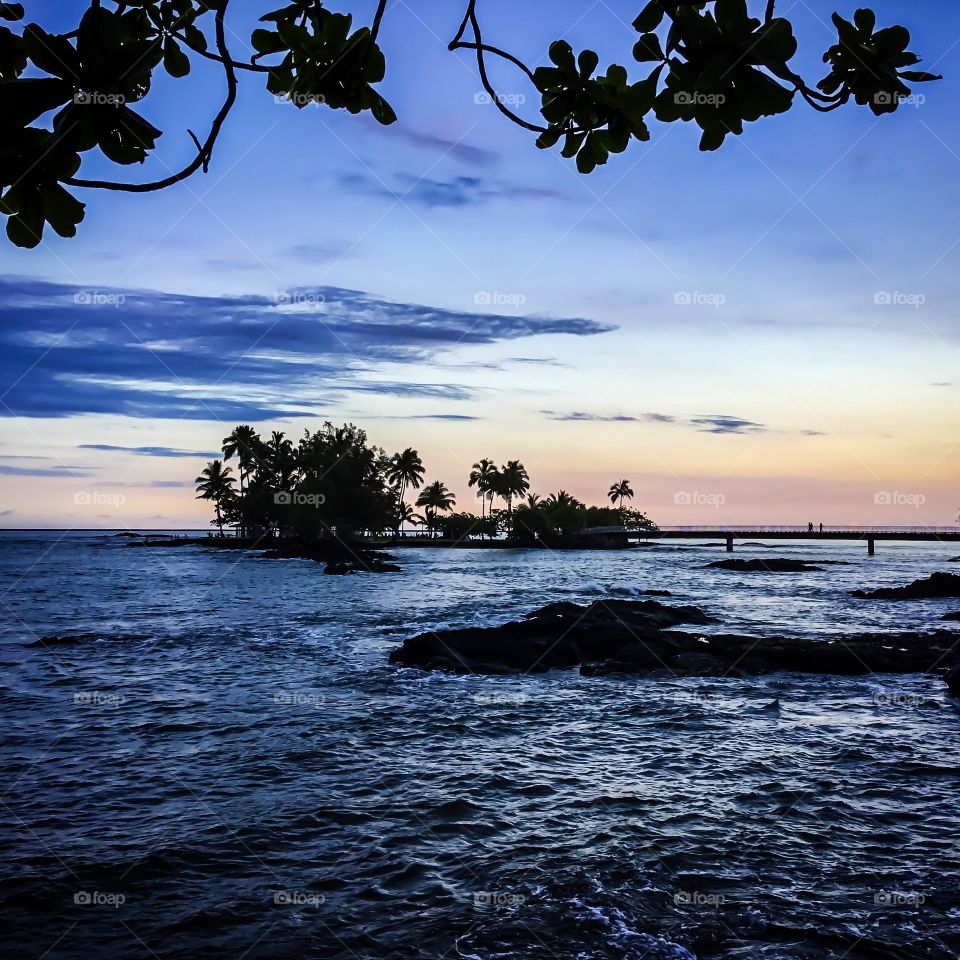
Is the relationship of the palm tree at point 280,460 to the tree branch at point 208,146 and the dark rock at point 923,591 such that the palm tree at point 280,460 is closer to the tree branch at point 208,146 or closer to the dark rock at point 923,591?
the dark rock at point 923,591

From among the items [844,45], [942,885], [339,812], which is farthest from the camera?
[339,812]

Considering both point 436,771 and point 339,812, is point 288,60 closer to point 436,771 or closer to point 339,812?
point 339,812

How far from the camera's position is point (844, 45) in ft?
7.72

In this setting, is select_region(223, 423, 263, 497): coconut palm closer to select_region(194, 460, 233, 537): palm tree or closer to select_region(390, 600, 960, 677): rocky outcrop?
select_region(194, 460, 233, 537): palm tree

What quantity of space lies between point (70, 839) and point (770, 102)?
452 inches

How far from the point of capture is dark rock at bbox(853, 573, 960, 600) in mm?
45625

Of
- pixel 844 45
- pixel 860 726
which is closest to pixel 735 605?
pixel 860 726

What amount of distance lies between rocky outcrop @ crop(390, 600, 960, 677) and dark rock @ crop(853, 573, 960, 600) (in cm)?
2177

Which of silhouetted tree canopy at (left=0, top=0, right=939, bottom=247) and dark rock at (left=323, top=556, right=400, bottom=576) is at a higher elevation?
silhouetted tree canopy at (left=0, top=0, right=939, bottom=247)

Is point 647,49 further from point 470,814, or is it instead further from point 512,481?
point 512,481

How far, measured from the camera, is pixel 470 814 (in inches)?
419

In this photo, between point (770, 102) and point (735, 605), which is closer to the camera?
point (770, 102)

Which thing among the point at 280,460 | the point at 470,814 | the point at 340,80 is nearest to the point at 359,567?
the point at 280,460

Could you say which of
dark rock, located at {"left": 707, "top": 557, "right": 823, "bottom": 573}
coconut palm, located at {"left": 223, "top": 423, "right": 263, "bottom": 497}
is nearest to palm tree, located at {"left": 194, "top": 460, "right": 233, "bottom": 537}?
coconut palm, located at {"left": 223, "top": 423, "right": 263, "bottom": 497}
